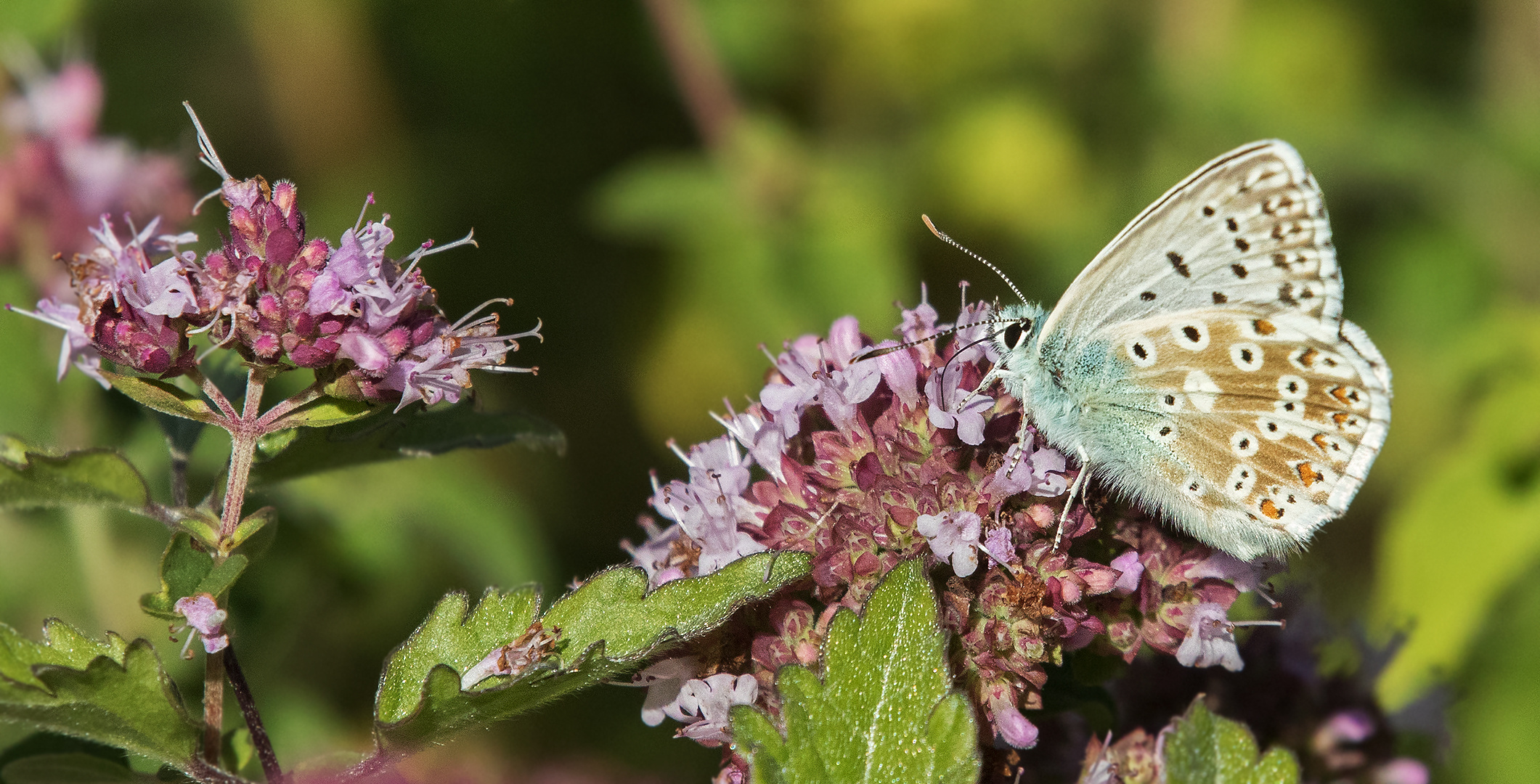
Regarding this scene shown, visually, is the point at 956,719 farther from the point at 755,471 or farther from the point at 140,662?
the point at 755,471

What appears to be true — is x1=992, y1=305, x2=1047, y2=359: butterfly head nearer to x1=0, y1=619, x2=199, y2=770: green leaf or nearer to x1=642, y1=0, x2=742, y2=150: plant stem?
x1=0, y1=619, x2=199, y2=770: green leaf

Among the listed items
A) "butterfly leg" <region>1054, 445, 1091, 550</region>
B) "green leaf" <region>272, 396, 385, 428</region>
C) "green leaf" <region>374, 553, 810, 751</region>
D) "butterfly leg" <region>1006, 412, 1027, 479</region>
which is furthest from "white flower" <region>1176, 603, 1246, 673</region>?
"green leaf" <region>272, 396, 385, 428</region>

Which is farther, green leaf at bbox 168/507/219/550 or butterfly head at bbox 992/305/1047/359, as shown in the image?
butterfly head at bbox 992/305/1047/359

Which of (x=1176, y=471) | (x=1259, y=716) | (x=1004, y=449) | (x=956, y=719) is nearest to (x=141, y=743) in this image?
(x=956, y=719)

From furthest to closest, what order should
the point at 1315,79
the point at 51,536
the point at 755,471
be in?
the point at 1315,79 → the point at 51,536 → the point at 755,471

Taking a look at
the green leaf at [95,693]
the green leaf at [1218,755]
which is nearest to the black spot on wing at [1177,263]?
the green leaf at [1218,755]

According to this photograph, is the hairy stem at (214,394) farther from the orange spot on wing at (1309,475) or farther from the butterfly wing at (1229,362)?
the orange spot on wing at (1309,475)
